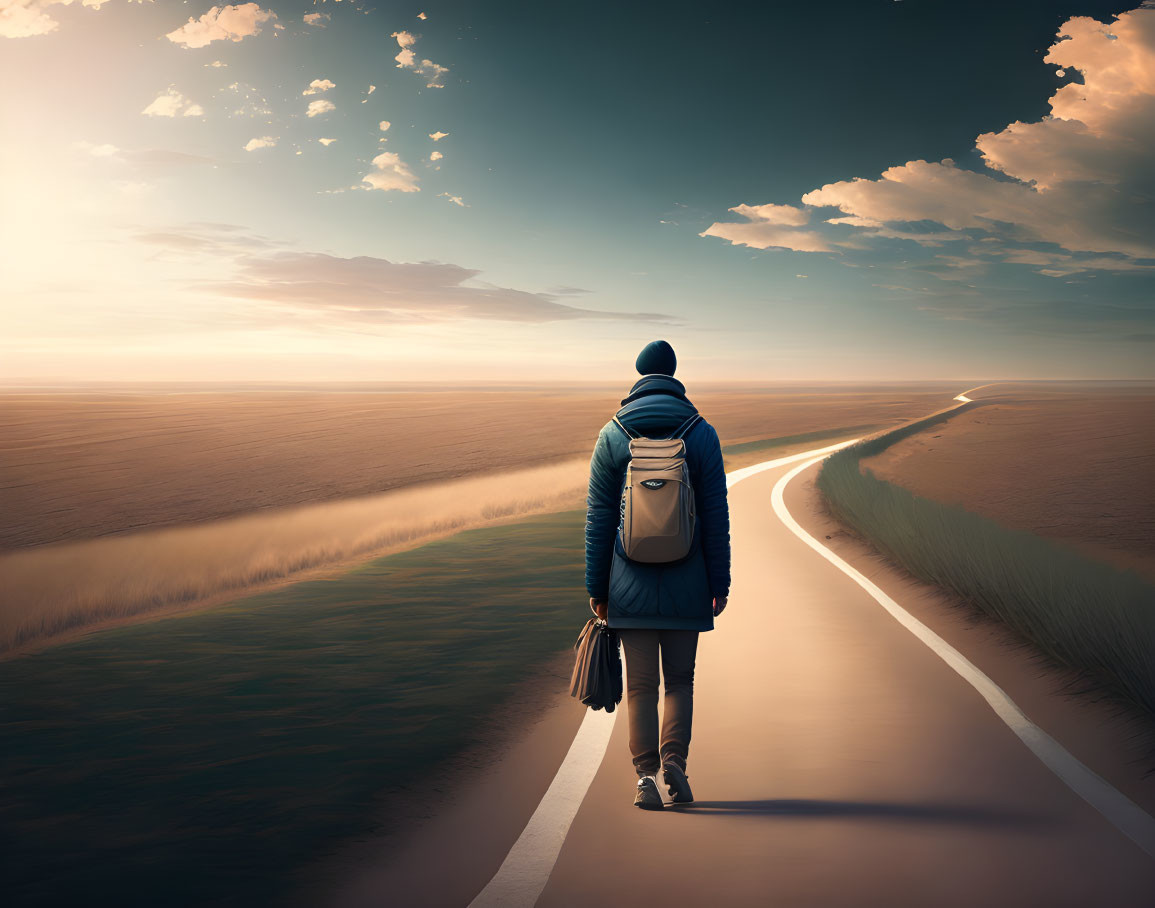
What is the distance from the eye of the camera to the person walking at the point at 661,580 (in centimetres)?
441

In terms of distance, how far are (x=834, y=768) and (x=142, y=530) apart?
2402cm

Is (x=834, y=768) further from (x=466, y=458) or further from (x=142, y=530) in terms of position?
(x=466, y=458)

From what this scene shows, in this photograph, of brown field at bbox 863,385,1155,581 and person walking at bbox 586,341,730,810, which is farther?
brown field at bbox 863,385,1155,581

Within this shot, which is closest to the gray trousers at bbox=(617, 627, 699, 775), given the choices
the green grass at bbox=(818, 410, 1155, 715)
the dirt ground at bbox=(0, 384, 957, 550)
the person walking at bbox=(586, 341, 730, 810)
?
the person walking at bbox=(586, 341, 730, 810)

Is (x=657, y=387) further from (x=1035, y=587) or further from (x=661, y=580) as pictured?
(x=1035, y=587)

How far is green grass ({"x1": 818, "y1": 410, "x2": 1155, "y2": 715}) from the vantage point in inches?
254

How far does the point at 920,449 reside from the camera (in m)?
45.2

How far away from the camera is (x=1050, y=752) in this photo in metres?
5.05

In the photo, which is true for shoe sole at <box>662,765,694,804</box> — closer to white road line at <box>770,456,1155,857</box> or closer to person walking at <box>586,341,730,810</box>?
person walking at <box>586,341,730,810</box>

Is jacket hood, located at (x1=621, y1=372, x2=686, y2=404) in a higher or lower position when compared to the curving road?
higher

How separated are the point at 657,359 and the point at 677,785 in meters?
2.12

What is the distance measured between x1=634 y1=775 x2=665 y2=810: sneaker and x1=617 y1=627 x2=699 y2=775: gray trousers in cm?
11

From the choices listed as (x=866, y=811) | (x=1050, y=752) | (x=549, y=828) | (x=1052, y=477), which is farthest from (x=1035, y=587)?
(x=1052, y=477)

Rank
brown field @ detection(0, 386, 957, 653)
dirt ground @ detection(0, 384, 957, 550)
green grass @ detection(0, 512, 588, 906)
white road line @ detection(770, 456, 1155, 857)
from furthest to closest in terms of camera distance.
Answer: dirt ground @ detection(0, 384, 957, 550) → brown field @ detection(0, 386, 957, 653) → white road line @ detection(770, 456, 1155, 857) → green grass @ detection(0, 512, 588, 906)
